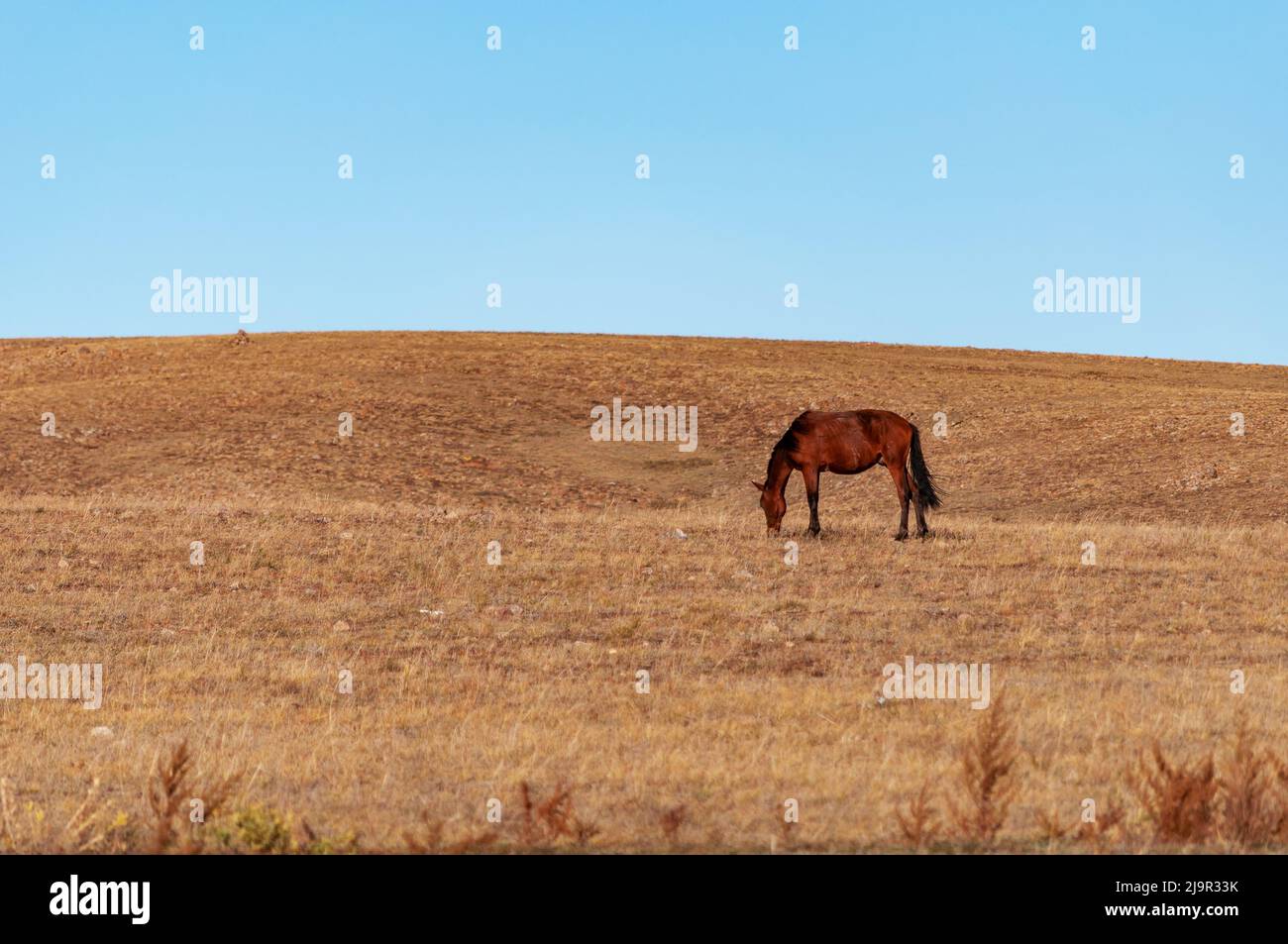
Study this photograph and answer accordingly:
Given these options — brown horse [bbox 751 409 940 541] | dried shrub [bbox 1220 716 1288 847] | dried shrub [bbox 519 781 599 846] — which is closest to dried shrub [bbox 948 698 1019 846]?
dried shrub [bbox 1220 716 1288 847]

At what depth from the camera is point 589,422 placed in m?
50.1

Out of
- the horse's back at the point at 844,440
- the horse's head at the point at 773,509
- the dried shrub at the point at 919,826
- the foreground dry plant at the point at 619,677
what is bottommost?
the dried shrub at the point at 919,826

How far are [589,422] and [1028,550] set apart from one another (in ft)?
96.4

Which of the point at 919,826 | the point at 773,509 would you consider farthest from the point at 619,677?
the point at 773,509

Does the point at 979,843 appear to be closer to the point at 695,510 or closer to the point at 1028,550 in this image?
the point at 1028,550

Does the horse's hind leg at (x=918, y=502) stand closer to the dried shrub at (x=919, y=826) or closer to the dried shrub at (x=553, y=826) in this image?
the dried shrub at (x=919, y=826)

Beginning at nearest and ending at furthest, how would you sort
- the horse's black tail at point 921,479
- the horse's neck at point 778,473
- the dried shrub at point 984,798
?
the dried shrub at point 984,798 → the horse's black tail at point 921,479 → the horse's neck at point 778,473

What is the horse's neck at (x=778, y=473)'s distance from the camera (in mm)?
24438

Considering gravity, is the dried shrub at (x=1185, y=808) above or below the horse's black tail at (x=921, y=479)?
below

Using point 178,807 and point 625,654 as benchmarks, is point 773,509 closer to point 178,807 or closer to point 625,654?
point 625,654

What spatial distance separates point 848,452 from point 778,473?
138 centimetres

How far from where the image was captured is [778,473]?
24500 mm

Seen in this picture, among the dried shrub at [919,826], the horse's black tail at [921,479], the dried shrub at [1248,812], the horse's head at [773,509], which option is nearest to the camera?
the dried shrub at [919,826]

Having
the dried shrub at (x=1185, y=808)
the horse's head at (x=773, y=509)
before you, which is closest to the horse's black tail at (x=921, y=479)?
the horse's head at (x=773, y=509)
